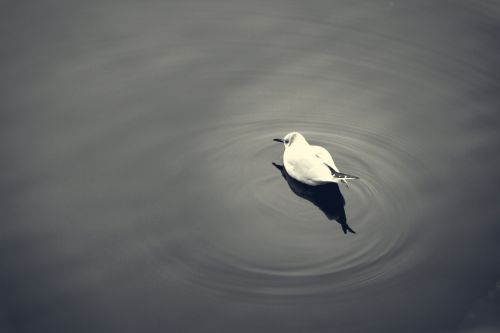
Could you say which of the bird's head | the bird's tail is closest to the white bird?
the bird's head

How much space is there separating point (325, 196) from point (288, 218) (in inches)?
25.7

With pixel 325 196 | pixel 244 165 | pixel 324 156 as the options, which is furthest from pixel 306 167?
pixel 244 165

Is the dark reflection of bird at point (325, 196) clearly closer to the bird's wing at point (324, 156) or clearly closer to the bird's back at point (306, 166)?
the bird's back at point (306, 166)

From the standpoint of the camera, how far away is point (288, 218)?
Result: 7.44m

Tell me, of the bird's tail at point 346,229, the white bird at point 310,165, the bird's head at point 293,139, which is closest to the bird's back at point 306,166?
the white bird at point 310,165

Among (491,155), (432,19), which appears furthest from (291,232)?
(432,19)

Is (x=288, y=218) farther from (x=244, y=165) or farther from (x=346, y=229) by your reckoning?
(x=244, y=165)

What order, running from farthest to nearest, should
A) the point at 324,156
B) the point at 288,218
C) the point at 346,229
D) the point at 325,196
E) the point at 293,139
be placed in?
the point at 293,139 < the point at 324,156 < the point at 325,196 < the point at 288,218 < the point at 346,229

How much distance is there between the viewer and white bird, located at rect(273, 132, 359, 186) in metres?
7.79

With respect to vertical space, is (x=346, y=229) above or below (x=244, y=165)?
below

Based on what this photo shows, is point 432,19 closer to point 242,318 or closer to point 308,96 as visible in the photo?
point 308,96

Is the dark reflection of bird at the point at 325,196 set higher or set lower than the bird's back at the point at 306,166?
lower

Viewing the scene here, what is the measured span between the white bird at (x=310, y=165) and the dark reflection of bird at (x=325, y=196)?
0.08m

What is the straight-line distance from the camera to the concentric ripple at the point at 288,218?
6.75 m
